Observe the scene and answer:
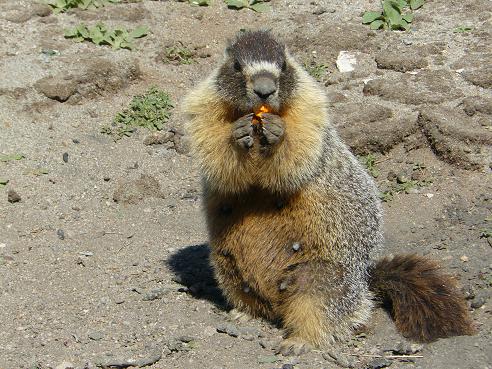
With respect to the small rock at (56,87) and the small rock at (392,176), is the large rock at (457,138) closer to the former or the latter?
the small rock at (392,176)

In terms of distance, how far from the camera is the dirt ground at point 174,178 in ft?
17.7

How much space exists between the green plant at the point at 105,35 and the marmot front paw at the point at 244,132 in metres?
3.90

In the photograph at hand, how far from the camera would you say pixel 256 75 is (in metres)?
5.18

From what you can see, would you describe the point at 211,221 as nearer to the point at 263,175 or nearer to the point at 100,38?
the point at 263,175

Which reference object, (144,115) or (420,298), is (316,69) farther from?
(420,298)

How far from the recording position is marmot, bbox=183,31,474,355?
5.35 m

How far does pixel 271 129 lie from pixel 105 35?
13.8 ft

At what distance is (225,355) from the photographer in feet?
17.1

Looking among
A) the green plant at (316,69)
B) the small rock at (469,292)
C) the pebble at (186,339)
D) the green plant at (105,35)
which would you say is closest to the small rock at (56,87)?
the green plant at (105,35)

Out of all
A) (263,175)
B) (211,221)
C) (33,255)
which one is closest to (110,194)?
(33,255)

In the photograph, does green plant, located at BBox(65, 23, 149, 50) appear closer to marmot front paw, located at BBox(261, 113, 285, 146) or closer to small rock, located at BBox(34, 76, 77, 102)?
small rock, located at BBox(34, 76, 77, 102)

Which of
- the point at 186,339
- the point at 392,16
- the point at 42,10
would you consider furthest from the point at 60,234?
the point at 392,16

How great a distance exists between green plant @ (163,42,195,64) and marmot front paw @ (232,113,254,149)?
3.71 m

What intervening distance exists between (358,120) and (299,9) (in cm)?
222
